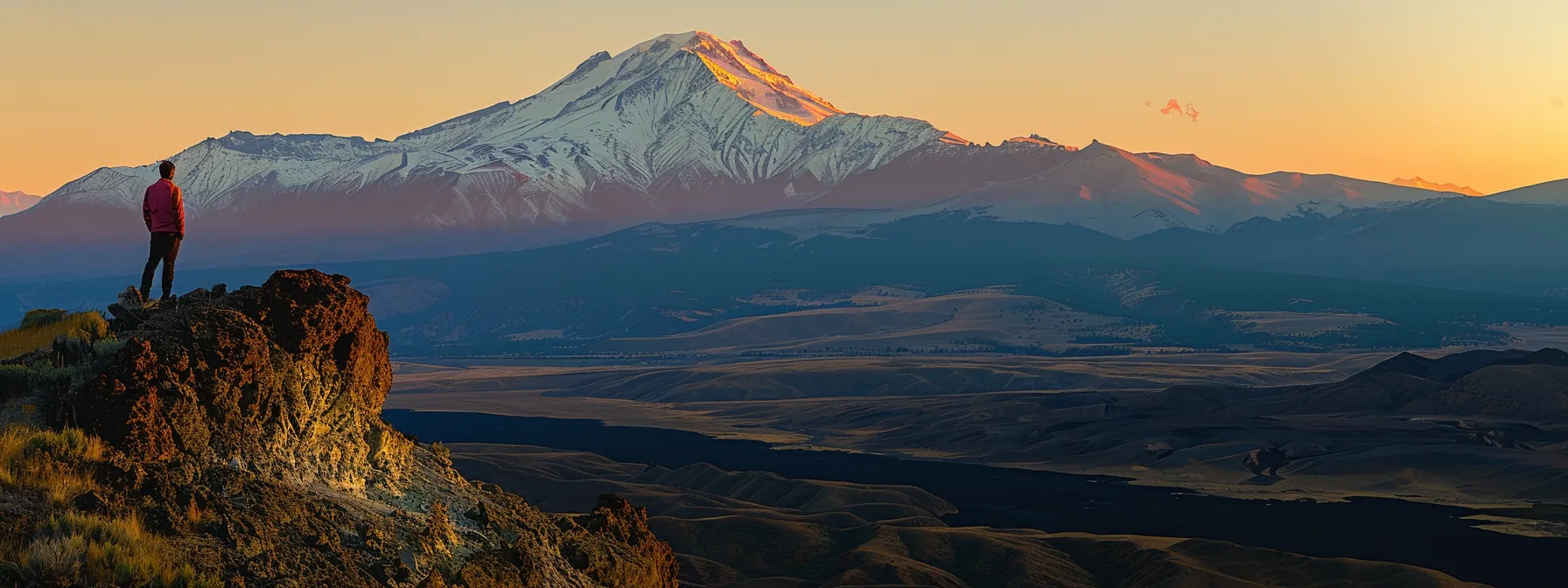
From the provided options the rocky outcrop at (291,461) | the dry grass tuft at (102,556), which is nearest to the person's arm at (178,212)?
the rocky outcrop at (291,461)

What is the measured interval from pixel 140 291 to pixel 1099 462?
104124mm

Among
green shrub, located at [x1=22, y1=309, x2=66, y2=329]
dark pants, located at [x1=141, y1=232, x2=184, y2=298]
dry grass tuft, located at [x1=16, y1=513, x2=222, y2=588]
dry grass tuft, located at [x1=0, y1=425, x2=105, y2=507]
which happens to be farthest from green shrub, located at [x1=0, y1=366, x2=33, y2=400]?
green shrub, located at [x1=22, y1=309, x2=66, y2=329]

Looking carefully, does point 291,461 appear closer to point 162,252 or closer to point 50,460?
point 50,460

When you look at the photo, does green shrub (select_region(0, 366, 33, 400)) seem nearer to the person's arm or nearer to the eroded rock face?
the eroded rock face

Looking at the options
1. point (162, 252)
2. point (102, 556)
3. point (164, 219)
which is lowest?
point (102, 556)

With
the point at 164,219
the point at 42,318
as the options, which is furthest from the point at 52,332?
the point at 164,219

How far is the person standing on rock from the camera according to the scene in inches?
698

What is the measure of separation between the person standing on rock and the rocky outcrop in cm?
62

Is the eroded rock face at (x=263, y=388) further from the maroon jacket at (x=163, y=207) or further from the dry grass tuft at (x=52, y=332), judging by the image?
the maroon jacket at (x=163, y=207)

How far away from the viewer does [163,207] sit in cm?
1780

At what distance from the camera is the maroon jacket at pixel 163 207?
17719mm

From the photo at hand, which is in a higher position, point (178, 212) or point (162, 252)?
point (178, 212)

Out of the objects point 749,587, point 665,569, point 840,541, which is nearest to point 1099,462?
point 840,541

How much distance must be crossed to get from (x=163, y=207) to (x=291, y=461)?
361cm
